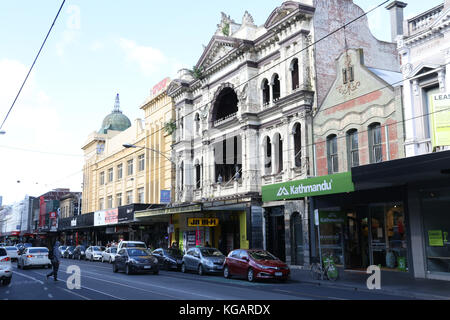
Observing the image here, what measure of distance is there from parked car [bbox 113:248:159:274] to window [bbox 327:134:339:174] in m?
10.1

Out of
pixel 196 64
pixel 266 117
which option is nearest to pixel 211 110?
pixel 196 64

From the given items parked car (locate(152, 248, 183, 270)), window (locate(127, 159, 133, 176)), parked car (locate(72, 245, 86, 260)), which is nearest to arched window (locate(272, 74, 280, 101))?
parked car (locate(152, 248, 183, 270))

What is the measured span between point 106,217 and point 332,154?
1227 inches

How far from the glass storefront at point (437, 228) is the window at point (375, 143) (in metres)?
3.01

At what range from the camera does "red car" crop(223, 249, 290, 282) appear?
786 inches

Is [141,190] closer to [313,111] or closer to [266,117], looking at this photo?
[266,117]

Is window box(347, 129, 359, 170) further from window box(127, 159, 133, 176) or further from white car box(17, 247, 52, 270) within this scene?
window box(127, 159, 133, 176)

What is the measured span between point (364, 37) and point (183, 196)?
60.2 ft

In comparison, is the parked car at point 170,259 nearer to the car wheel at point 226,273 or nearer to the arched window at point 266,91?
the car wheel at point 226,273

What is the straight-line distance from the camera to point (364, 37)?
93.5 feet

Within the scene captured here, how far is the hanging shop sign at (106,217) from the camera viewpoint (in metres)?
47.0

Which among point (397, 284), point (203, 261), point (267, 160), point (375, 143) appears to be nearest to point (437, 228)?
point (397, 284)

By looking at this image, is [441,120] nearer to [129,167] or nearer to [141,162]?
[141,162]

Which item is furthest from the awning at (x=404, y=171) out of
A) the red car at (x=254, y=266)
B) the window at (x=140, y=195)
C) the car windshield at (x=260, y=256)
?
the window at (x=140, y=195)
